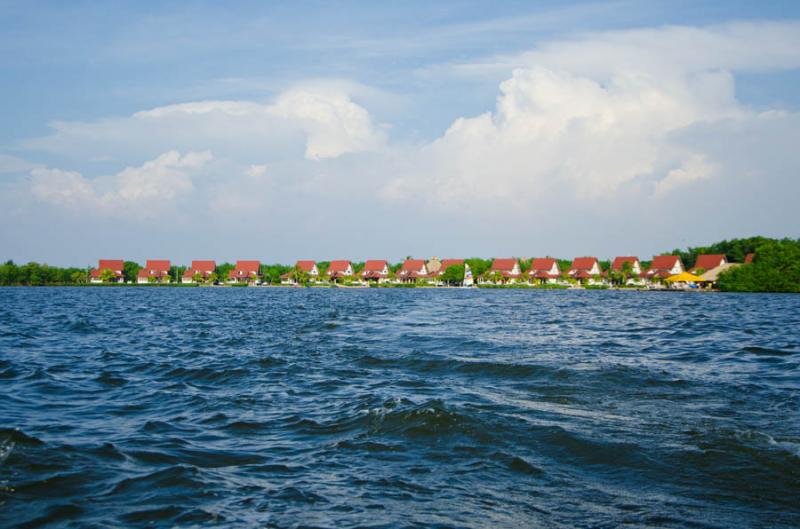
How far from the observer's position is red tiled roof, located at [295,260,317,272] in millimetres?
126375

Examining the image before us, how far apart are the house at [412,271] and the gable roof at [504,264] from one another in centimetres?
1405

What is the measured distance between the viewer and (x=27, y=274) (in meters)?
111

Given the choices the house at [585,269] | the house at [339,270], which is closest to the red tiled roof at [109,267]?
the house at [339,270]

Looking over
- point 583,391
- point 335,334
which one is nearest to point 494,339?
point 335,334

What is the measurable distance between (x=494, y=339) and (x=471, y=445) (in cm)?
1179

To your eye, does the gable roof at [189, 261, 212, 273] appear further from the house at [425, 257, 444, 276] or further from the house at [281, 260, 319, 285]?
the house at [425, 257, 444, 276]

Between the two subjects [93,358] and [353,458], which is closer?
[353,458]

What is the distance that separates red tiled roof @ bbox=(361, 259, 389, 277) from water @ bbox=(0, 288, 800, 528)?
10896 centimetres

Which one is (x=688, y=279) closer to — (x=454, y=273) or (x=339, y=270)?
(x=454, y=273)

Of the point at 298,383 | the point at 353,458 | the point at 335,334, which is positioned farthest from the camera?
the point at 335,334

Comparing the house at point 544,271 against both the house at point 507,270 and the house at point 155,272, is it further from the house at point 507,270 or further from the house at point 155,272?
the house at point 155,272

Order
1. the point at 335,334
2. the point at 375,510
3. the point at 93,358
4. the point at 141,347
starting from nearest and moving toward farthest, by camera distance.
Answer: the point at 375,510, the point at 93,358, the point at 141,347, the point at 335,334

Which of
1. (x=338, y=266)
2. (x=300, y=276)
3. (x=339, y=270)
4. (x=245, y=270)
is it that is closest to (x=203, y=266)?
(x=245, y=270)

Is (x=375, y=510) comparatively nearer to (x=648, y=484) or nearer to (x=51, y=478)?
(x=648, y=484)
